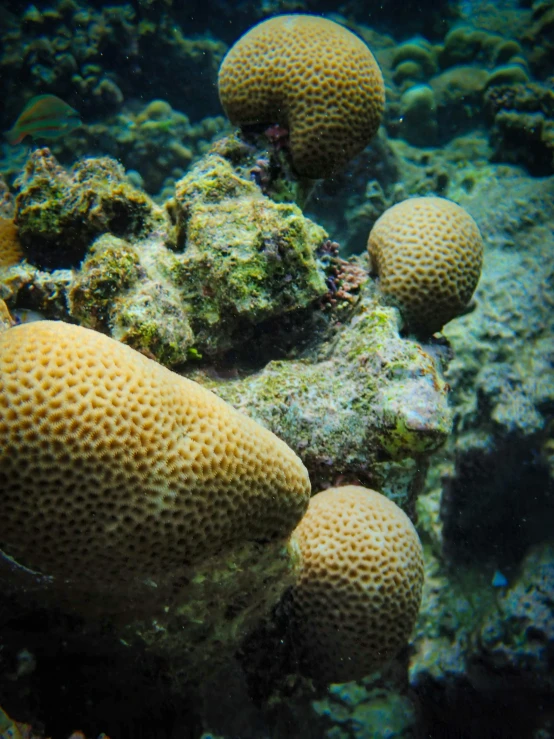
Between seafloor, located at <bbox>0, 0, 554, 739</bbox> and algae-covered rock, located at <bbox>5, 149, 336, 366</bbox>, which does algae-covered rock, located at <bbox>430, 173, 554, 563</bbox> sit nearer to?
seafloor, located at <bbox>0, 0, 554, 739</bbox>

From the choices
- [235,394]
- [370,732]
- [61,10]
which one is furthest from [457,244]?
[61,10]

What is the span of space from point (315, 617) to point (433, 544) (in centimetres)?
244

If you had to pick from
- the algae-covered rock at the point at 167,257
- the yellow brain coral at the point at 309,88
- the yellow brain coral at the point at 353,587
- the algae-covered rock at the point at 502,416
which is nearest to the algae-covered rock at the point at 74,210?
the algae-covered rock at the point at 167,257

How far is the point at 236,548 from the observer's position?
88.5 inches

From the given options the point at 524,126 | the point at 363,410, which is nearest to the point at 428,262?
the point at 363,410

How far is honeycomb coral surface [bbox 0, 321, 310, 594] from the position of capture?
175 centimetres

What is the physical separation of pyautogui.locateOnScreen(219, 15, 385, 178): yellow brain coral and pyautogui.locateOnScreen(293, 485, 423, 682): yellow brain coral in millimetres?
2852

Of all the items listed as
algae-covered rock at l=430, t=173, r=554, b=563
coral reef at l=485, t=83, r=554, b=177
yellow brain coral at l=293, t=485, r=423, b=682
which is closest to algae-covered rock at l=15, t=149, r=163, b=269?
yellow brain coral at l=293, t=485, r=423, b=682

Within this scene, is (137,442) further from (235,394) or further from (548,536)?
(548,536)

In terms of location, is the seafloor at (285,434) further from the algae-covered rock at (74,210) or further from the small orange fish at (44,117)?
the small orange fish at (44,117)

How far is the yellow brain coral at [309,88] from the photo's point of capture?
368 centimetres

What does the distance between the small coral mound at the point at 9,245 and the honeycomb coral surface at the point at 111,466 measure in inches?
84.6

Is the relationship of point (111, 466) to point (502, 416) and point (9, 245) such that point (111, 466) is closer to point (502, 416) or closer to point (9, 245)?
point (9, 245)

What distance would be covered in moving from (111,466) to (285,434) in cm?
152
